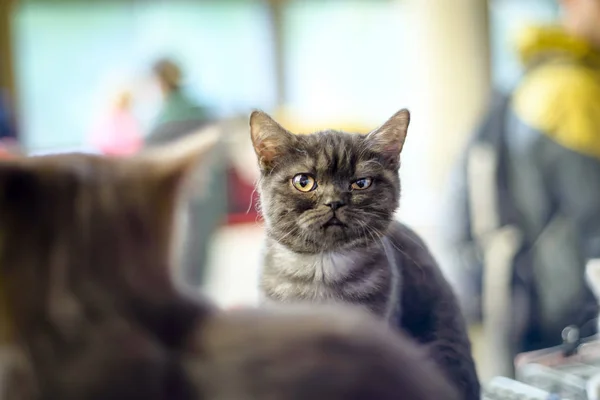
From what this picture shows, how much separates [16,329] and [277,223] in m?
0.23

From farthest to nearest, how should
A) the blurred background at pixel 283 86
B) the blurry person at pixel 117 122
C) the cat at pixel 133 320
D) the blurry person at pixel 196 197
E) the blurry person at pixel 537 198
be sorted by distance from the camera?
the blurry person at pixel 117 122, the blurry person at pixel 537 198, the blurred background at pixel 283 86, the blurry person at pixel 196 197, the cat at pixel 133 320

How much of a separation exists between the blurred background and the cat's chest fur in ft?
0.14

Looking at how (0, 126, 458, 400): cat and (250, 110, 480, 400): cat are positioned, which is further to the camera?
(250, 110, 480, 400): cat

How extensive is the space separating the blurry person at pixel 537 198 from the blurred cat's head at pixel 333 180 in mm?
260

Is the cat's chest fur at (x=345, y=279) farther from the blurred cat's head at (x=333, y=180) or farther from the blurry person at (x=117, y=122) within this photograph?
the blurry person at (x=117, y=122)

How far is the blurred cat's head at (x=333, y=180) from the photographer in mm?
519

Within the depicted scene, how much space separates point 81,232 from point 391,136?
0.27m

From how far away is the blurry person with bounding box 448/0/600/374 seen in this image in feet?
2.55

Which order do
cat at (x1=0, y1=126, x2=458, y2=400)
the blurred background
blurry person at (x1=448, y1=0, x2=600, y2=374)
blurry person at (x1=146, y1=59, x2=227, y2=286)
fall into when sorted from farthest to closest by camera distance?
1. blurry person at (x1=448, y1=0, x2=600, y2=374)
2. the blurred background
3. blurry person at (x1=146, y1=59, x2=227, y2=286)
4. cat at (x1=0, y1=126, x2=458, y2=400)

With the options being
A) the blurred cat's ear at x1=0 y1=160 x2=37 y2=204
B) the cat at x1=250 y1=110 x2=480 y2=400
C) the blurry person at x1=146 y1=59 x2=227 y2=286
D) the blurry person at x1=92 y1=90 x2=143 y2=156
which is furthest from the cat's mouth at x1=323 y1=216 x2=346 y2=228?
the blurry person at x1=92 y1=90 x2=143 y2=156

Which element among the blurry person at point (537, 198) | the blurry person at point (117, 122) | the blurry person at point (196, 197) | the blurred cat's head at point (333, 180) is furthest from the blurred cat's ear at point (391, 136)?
the blurry person at point (117, 122)

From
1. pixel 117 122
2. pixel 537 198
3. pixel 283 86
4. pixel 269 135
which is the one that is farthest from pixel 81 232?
pixel 283 86

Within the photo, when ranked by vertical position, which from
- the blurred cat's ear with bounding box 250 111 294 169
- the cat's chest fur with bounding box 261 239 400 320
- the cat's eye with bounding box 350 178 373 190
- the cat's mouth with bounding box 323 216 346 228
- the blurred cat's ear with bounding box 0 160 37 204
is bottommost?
the cat's chest fur with bounding box 261 239 400 320

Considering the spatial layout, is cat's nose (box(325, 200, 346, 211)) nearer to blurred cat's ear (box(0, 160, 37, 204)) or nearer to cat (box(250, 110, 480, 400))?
cat (box(250, 110, 480, 400))
